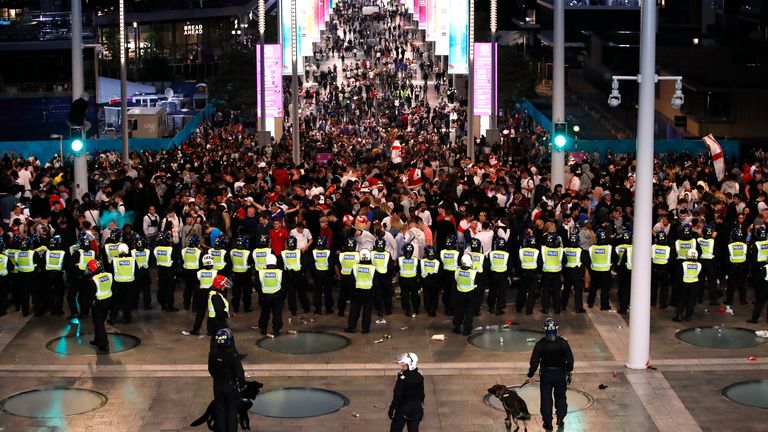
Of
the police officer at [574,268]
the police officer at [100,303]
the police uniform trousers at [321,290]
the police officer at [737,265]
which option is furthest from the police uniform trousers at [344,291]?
the police officer at [737,265]

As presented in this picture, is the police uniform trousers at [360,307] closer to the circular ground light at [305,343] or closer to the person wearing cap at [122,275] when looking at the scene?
the circular ground light at [305,343]

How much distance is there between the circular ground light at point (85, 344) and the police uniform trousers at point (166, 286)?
5.21 feet

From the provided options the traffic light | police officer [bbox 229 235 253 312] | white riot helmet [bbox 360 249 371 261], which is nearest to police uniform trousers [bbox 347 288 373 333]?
white riot helmet [bbox 360 249 371 261]

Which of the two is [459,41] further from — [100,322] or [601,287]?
[100,322]

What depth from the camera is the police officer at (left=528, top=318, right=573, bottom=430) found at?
709 inches

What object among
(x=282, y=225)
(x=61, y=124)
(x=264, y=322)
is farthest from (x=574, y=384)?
(x=61, y=124)

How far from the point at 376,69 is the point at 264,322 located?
64444mm

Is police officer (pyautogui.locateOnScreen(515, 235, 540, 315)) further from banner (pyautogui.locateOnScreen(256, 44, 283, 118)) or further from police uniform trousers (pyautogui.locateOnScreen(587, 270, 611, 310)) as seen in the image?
banner (pyautogui.locateOnScreen(256, 44, 283, 118))

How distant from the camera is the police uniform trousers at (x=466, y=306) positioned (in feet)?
76.2

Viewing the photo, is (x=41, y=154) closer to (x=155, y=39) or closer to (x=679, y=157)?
(x=679, y=157)

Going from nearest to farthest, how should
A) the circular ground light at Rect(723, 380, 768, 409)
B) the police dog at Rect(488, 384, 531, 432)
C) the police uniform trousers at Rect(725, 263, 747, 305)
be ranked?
1. the police dog at Rect(488, 384, 531, 432)
2. the circular ground light at Rect(723, 380, 768, 409)
3. the police uniform trousers at Rect(725, 263, 747, 305)

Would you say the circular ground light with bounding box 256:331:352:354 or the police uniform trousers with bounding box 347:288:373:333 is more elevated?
the police uniform trousers with bounding box 347:288:373:333

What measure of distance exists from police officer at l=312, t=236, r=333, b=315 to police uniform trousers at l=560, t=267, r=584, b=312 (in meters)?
4.11

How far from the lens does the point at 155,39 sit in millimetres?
99875
